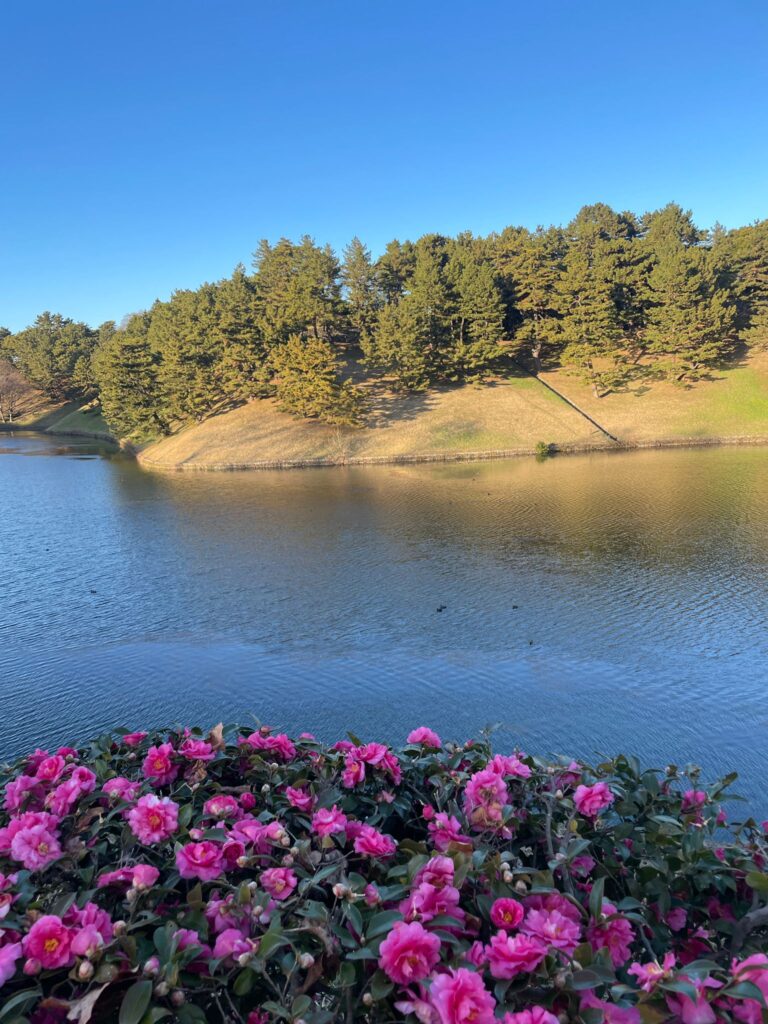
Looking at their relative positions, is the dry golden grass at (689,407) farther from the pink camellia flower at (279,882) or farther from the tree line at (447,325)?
the pink camellia flower at (279,882)

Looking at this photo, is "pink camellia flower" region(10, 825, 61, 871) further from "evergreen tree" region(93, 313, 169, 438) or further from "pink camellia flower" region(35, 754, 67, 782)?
"evergreen tree" region(93, 313, 169, 438)

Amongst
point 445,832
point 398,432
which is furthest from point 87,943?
point 398,432

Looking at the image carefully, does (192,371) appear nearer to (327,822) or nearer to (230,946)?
(327,822)

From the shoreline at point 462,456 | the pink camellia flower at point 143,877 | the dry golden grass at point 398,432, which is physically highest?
the dry golden grass at point 398,432

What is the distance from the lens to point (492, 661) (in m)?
10.8

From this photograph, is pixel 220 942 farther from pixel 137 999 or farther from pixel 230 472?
pixel 230 472

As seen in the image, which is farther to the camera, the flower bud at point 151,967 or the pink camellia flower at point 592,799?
the pink camellia flower at point 592,799

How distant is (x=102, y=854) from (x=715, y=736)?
25.6 feet

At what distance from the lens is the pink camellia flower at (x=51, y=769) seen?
376 centimetres

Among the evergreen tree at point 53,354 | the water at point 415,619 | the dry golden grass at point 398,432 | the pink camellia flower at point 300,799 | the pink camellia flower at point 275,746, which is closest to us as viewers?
the pink camellia flower at point 300,799

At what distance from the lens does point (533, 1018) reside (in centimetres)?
210

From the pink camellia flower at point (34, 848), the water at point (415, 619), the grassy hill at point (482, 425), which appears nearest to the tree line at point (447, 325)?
the grassy hill at point (482, 425)

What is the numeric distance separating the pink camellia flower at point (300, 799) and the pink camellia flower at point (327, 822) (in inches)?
8.3

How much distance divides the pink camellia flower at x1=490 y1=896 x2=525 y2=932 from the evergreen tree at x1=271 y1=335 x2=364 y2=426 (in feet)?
128
